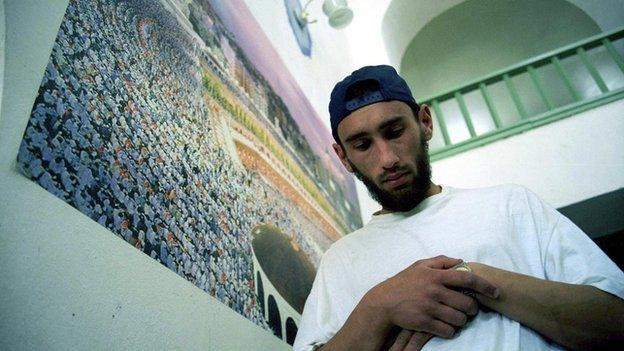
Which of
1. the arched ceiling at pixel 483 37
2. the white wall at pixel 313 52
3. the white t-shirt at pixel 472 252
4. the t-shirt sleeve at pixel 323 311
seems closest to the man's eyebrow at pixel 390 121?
the white t-shirt at pixel 472 252

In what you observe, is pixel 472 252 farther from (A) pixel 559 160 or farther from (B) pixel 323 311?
(A) pixel 559 160

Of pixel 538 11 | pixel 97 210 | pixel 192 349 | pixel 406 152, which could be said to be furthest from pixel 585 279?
pixel 538 11

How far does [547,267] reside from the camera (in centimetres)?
82

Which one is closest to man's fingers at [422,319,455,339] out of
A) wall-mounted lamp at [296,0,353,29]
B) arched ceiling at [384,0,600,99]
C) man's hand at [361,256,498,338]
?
man's hand at [361,256,498,338]

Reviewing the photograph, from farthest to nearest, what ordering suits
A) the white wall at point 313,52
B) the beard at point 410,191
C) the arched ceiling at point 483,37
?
the arched ceiling at point 483,37
the white wall at point 313,52
the beard at point 410,191

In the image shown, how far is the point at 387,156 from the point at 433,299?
43 centimetres

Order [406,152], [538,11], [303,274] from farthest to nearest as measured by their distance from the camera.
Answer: [538,11], [303,274], [406,152]

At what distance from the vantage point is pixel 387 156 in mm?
1049

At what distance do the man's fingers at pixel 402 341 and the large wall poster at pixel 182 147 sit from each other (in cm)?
46

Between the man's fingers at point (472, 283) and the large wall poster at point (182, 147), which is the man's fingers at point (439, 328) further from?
the large wall poster at point (182, 147)

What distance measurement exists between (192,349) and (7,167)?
0.49 metres

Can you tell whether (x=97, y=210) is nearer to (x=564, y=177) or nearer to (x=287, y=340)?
(x=287, y=340)

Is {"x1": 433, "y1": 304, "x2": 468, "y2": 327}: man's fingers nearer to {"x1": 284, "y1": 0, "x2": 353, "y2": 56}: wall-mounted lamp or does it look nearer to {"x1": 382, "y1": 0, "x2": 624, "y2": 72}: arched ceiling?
{"x1": 284, "y1": 0, "x2": 353, "y2": 56}: wall-mounted lamp

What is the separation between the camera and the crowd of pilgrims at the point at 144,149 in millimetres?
→ 721
